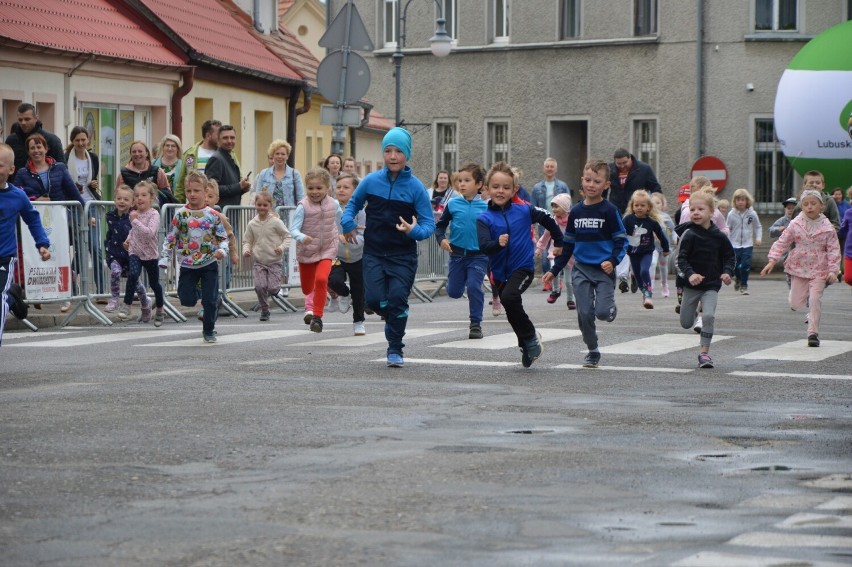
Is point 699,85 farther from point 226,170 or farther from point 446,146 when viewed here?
point 226,170

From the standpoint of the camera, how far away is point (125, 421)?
34.1 ft

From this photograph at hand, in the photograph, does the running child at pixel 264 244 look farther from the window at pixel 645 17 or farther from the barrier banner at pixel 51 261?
the window at pixel 645 17

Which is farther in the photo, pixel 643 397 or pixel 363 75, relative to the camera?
pixel 363 75

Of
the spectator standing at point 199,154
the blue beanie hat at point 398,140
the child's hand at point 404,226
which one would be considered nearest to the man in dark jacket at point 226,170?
the spectator standing at point 199,154

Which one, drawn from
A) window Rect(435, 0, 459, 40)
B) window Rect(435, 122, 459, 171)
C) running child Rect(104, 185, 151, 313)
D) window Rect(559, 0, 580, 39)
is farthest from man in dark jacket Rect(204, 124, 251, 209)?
window Rect(435, 122, 459, 171)

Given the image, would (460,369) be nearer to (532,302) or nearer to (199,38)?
(532,302)

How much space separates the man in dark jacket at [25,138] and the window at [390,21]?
101 feet

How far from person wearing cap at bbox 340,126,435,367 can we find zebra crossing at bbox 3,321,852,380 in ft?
1.98

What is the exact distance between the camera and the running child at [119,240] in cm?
2047

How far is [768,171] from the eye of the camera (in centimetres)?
4600

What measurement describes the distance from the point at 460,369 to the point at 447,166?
37.7 meters

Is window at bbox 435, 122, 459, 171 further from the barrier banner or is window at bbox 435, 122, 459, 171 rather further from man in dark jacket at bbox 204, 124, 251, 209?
the barrier banner

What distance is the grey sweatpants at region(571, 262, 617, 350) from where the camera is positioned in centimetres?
1461

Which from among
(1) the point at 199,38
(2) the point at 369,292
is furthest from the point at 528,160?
(2) the point at 369,292
